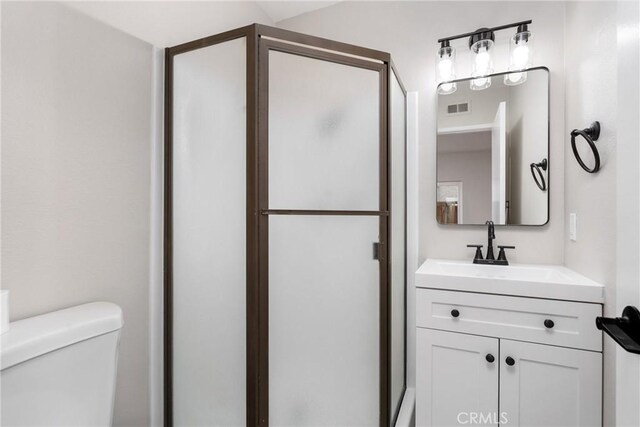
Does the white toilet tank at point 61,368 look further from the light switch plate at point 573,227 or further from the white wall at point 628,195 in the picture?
the light switch plate at point 573,227

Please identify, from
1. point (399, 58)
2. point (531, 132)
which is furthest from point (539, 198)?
point (399, 58)

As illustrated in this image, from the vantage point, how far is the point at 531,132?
1.65 m

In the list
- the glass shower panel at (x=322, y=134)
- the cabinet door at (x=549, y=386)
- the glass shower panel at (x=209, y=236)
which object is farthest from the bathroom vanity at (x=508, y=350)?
the glass shower panel at (x=209, y=236)

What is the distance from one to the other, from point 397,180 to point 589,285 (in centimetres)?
85

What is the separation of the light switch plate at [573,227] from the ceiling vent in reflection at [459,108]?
2.34 feet

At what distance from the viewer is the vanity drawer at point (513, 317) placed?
1.18m

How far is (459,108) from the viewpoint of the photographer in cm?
177

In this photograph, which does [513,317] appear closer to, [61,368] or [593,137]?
[593,137]

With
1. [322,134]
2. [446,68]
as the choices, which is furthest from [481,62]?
[322,134]

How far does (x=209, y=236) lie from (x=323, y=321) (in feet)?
1.83

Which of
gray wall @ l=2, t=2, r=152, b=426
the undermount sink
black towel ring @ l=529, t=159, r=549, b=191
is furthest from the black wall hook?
gray wall @ l=2, t=2, r=152, b=426

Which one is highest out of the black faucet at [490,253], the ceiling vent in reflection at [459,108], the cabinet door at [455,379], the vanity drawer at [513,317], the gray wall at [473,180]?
the ceiling vent in reflection at [459,108]

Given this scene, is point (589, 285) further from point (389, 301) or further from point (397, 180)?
point (397, 180)

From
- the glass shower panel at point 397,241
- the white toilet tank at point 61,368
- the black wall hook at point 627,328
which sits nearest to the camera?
the black wall hook at point 627,328
